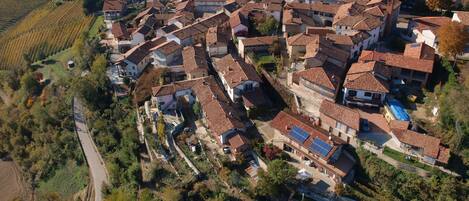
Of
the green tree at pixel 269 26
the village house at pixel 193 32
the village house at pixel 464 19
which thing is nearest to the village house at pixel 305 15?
the green tree at pixel 269 26

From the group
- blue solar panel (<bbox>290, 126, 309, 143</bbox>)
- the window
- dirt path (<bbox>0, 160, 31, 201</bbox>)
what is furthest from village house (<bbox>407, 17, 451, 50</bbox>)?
dirt path (<bbox>0, 160, 31, 201</bbox>)

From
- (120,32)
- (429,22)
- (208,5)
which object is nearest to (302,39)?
(429,22)

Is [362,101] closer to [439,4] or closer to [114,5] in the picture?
[439,4]

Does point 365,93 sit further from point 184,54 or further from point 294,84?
point 184,54

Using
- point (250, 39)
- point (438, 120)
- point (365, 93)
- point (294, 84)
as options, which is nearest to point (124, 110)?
point (250, 39)

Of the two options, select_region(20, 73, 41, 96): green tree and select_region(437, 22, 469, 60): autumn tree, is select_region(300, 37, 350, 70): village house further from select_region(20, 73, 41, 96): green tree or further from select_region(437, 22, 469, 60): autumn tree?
select_region(20, 73, 41, 96): green tree

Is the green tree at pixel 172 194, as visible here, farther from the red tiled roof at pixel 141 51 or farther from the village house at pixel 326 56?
the red tiled roof at pixel 141 51
